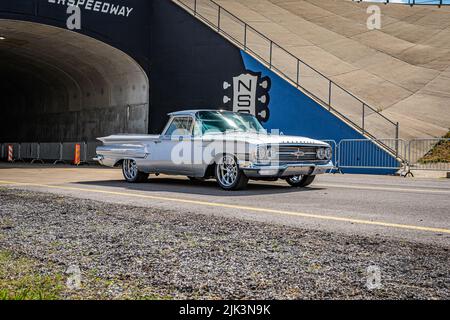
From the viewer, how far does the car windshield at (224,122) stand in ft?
36.2

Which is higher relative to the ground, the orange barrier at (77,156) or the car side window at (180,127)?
the car side window at (180,127)

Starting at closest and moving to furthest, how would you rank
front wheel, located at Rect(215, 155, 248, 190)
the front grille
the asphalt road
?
the asphalt road < the front grille < front wheel, located at Rect(215, 155, 248, 190)

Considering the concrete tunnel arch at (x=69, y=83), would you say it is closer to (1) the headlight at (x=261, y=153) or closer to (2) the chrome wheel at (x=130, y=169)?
(2) the chrome wheel at (x=130, y=169)

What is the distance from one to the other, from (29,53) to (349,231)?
25.0 metres

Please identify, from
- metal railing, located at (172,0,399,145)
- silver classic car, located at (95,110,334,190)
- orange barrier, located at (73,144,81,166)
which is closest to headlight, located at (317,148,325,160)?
silver classic car, located at (95,110,334,190)

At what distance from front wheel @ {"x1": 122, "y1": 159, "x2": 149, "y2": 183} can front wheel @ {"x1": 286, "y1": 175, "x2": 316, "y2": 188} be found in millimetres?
3650

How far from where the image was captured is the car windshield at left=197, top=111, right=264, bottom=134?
1105 centimetres

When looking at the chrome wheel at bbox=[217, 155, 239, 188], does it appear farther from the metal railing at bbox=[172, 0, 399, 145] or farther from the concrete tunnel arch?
the concrete tunnel arch

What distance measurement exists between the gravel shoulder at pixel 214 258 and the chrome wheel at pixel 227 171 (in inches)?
149

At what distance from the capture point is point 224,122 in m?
11.3

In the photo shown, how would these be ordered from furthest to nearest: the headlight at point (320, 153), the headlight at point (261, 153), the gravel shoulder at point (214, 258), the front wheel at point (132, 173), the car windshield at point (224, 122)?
the front wheel at point (132, 173), the car windshield at point (224, 122), the headlight at point (320, 153), the headlight at point (261, 153), the gravel shoulder at point (214, 258)

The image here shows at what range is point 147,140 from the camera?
1211cm

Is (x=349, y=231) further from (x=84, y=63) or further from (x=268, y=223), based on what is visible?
(x=84, y=63)

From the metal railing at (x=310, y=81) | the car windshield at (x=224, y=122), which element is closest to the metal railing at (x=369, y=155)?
the metal railing at (x=310, y=81)
